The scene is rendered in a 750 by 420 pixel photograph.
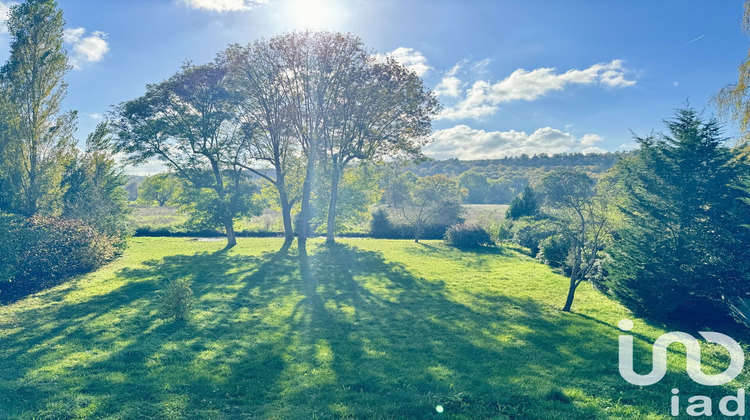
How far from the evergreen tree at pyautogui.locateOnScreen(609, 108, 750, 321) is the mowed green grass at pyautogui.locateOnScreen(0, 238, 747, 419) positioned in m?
1.58

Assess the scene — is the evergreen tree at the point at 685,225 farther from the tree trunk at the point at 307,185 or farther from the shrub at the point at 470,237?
the tree trunk at the point at 307,185

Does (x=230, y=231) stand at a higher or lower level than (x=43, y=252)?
higher

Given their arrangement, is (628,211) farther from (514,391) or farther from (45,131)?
(45,131)

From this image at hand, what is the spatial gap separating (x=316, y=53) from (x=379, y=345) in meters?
21.6

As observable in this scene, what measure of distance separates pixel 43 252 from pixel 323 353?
14.9 meters

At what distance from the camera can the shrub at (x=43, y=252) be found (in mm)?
13219

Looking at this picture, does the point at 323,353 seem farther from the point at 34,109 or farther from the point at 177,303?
the point at 34,109

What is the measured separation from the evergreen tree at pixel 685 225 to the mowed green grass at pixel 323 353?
1585mm

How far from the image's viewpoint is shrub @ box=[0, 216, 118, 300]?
13.2 metres

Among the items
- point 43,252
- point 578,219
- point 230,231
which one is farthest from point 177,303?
point 230,231

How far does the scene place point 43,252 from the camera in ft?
49.0

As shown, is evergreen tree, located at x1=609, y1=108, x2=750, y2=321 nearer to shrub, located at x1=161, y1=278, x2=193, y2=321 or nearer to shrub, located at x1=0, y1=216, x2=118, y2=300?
shrub, located at x1=161, y1=278, x2=193, y2=321

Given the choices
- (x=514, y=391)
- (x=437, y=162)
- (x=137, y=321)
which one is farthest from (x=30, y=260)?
(x=437, y=162)

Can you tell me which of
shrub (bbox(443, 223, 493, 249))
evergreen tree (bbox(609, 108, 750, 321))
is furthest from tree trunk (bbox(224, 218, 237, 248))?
evergreen tree (bbox(609, 108, 750, 321))
